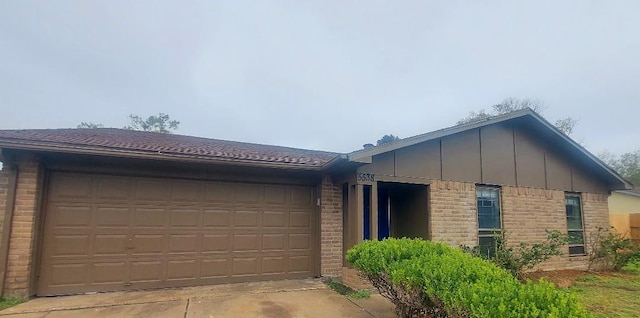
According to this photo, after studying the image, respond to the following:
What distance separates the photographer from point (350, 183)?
23.6ft

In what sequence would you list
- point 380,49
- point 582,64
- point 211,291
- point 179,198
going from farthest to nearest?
point 582,64, point 380,49, point 179,198, point 211,291

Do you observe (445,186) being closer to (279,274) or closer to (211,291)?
(279,274)

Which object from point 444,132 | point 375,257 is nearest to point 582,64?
point 444,132

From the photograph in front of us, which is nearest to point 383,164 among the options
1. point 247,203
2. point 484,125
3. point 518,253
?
point 484,125

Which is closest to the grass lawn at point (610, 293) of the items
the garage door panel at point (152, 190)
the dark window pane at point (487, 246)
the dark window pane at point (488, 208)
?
the dark window pane at point (487, 246)

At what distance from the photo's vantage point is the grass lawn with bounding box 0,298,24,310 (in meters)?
5.32

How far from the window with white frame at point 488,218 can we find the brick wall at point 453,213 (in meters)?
0.23

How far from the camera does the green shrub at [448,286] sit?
252 cm

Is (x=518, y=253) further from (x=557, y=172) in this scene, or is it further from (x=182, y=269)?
(x=182, y=269)

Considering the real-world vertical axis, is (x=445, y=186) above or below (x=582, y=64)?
below

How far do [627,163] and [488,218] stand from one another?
34193mm

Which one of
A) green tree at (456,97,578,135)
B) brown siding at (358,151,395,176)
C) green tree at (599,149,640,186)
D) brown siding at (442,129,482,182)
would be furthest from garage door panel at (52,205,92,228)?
green tree at (599,149,640,186)

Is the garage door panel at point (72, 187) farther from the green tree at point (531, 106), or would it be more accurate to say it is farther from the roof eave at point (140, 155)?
the green tree at point (531, 106)

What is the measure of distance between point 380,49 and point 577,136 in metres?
24.1
